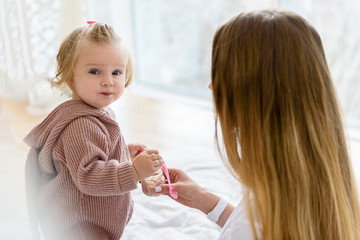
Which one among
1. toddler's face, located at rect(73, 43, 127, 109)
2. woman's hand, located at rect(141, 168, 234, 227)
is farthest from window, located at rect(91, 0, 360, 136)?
toddler's face, located at rect(73, 43, 127, 109)

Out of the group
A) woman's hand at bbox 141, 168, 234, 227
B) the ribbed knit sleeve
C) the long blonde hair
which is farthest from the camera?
woman's hand at bbox 141, 168, 234, 227

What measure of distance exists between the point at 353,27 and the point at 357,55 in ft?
0.53

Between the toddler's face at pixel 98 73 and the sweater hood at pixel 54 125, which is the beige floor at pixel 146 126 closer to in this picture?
the sweater hood at pixel 54 125

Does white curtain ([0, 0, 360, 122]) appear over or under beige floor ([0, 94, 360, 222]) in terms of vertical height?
over

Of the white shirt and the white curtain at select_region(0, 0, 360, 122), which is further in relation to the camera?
the white curtain at select_region(0, 0, 360, 122)

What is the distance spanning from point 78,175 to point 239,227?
14.1 inches

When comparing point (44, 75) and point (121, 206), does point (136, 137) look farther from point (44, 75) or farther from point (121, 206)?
point (121, 206)

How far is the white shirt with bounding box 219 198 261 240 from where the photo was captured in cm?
84

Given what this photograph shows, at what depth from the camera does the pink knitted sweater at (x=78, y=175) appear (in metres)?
0.90

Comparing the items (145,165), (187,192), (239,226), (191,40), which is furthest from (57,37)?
(239,226)

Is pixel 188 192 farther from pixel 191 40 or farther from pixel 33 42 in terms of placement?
pixel 191 40

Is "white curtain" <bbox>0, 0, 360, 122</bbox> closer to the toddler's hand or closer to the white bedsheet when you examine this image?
the white bedsheet

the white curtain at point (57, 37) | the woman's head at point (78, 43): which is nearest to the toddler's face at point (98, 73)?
the woman's head at point (78, 43)

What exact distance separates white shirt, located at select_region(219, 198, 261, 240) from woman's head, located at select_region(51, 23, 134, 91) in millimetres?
464
